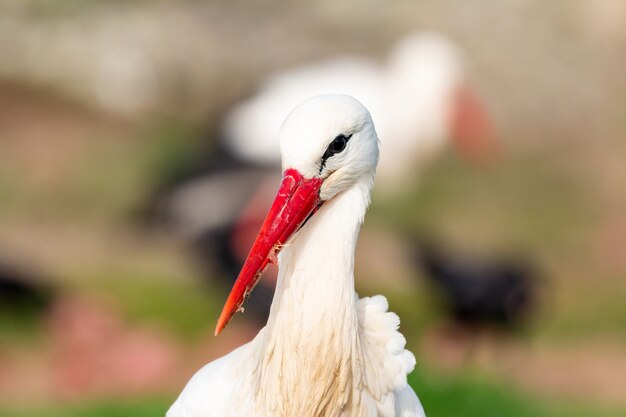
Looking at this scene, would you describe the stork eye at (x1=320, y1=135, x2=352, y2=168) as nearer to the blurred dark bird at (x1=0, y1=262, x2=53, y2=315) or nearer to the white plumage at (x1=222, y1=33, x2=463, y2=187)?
the white plumage at (x1=222, y1=33, x2=463, y2=187)

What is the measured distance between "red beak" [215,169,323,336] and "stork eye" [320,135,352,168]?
0.05 m

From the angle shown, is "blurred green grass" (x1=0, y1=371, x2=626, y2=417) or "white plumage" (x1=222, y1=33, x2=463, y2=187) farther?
"white plumage" (x1=222, y1=33, x2=463, y2=187)

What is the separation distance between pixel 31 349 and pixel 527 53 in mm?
4693

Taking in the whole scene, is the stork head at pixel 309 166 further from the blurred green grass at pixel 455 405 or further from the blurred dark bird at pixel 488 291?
the blurred dark bird at pixel 488 291

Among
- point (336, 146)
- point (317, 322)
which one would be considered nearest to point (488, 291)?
point (317, 322)

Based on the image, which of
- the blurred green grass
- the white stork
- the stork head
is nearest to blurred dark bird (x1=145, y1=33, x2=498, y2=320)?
the blurred green grass

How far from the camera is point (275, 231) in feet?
7.85

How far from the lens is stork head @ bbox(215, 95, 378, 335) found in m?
2.32

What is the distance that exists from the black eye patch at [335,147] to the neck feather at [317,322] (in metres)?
0.13

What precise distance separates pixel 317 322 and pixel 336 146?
1.31 feet

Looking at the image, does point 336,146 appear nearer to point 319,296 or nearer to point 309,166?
point 309,166

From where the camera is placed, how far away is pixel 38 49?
25.9 ft

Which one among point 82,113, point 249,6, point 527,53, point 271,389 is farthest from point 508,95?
point 271,389

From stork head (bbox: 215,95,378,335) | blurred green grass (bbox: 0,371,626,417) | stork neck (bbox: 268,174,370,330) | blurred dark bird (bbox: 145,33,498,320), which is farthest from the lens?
blurred dark bird (bbox: 145,33,498,320)
